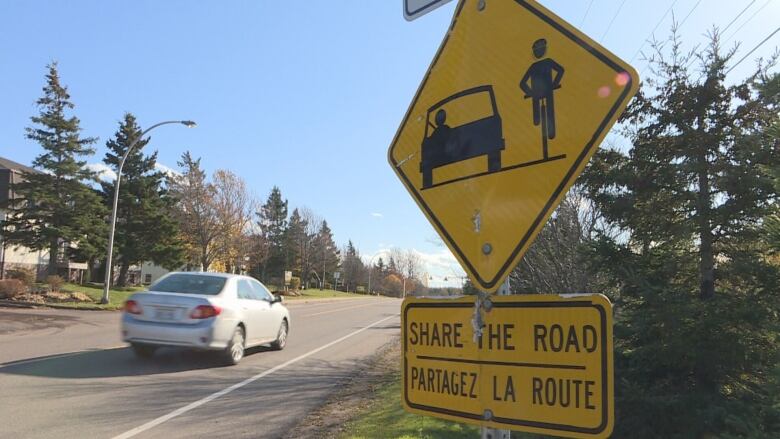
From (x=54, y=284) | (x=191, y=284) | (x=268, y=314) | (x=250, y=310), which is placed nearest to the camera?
(x=191, y=284)

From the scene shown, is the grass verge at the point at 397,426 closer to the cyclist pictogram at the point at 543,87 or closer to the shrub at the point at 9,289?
the cyclist pictogram at the point at 543,87

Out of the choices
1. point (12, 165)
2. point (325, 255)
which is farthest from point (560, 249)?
point (325, 255)

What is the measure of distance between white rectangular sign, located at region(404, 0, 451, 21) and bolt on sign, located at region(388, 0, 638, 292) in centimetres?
45

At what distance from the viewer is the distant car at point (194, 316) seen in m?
8.89

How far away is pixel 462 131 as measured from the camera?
7.13 feet

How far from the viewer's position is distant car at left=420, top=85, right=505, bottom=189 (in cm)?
205

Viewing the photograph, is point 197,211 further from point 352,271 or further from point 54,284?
point 352,271

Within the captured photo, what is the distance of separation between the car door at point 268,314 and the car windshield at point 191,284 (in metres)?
1.17

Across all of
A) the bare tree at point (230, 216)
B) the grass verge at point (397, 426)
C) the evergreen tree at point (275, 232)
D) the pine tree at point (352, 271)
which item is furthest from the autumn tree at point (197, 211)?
the pine tree at point (352, 271)

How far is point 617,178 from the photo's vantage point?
5.89m

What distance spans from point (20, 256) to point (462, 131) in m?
43.6

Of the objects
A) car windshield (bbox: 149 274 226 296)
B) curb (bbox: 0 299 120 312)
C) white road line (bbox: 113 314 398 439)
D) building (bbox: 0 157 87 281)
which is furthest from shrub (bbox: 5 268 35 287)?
white road line (bbox: 113 314 398 439)

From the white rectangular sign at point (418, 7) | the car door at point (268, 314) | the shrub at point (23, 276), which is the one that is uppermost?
the white rectangular sign at point (418, 7)

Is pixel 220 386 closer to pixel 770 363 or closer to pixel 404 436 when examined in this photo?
pixel 404 436
